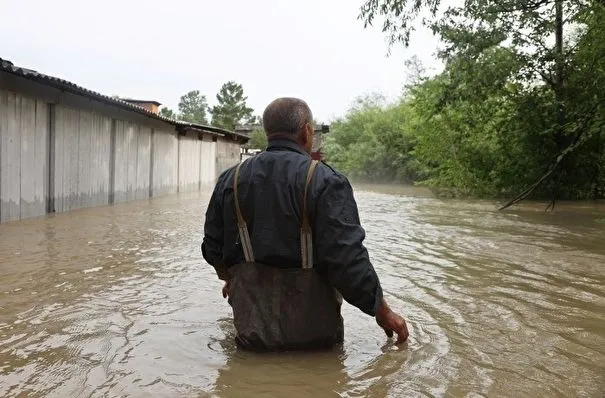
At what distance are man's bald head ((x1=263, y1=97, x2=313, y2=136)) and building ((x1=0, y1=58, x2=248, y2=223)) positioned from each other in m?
7.12

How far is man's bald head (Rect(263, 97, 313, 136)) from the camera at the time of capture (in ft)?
11.1

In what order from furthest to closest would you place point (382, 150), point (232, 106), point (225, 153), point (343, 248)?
point (232, 106) → point (382, 150) → point (225, 153) → point (343, 248)

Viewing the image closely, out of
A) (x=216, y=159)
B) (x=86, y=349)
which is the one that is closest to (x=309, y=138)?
(x=86, y=349)

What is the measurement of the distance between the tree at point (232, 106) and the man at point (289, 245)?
68517 mm

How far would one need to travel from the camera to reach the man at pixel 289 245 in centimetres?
308

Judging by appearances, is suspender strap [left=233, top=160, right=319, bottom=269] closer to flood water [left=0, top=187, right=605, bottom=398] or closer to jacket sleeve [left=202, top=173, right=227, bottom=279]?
jacket sleeve [left=202, top=173, right=227, bottom=279]

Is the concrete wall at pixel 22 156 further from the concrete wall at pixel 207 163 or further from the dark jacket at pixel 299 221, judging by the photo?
the concrete wall at pixel 207 163

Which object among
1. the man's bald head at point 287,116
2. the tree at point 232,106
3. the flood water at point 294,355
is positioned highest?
the tree at point 232,106

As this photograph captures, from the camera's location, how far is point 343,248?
3.03m

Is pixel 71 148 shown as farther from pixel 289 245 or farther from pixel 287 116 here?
pixel 289 245

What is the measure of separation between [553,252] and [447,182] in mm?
15169

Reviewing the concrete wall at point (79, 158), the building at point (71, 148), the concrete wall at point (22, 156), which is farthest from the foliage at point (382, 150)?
the concrete wall at point (22, 156)

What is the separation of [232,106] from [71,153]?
60.7m

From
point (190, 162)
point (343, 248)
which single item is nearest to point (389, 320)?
point (343, 248)
